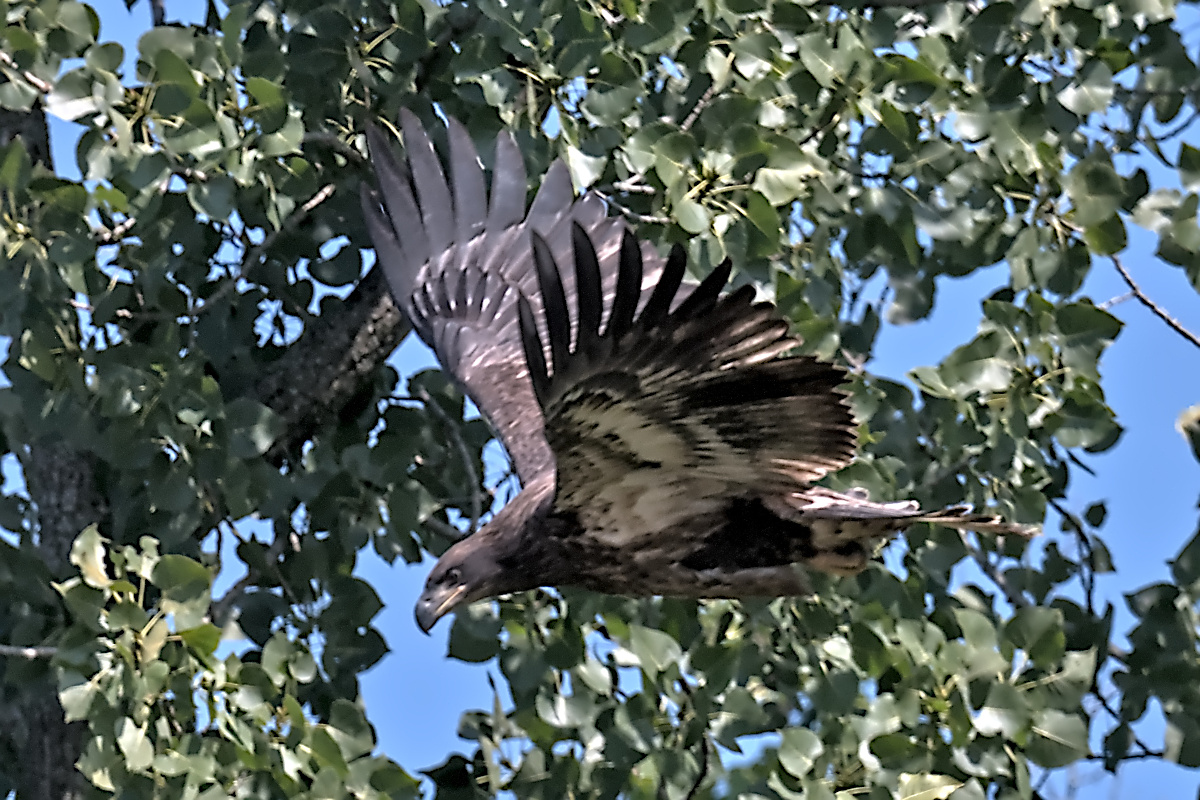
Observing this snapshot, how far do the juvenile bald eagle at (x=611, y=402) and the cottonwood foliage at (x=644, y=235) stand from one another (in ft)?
0.44

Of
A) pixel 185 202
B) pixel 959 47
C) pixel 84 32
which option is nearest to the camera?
pixel 84 32

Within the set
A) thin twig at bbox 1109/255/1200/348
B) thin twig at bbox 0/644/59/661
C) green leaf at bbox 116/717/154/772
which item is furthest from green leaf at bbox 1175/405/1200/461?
thin twig at bbox 0/644/59/661

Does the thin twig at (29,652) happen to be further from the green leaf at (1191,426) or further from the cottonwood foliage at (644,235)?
the green leaf at (1191,426)

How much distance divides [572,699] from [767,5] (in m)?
1.27

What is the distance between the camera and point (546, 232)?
10.8 feet

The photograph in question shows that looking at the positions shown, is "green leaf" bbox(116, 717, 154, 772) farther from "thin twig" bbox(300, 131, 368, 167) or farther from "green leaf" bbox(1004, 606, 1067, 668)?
"green leaf" bbox(1004, 606, 1067, 668)

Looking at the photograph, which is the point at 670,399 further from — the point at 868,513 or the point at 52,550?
the point at 52,550

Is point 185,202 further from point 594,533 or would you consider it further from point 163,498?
point 594,533

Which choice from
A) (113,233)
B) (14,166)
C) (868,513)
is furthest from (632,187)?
(14,166)

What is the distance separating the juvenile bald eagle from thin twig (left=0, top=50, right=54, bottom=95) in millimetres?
587

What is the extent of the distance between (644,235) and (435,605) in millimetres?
729

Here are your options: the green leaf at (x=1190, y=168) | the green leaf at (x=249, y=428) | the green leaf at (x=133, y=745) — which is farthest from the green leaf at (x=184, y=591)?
the green leaf at (x=1190, y=168)

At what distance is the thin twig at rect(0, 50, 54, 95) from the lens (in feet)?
8.32

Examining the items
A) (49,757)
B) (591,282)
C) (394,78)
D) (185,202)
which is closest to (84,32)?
(185,202)
